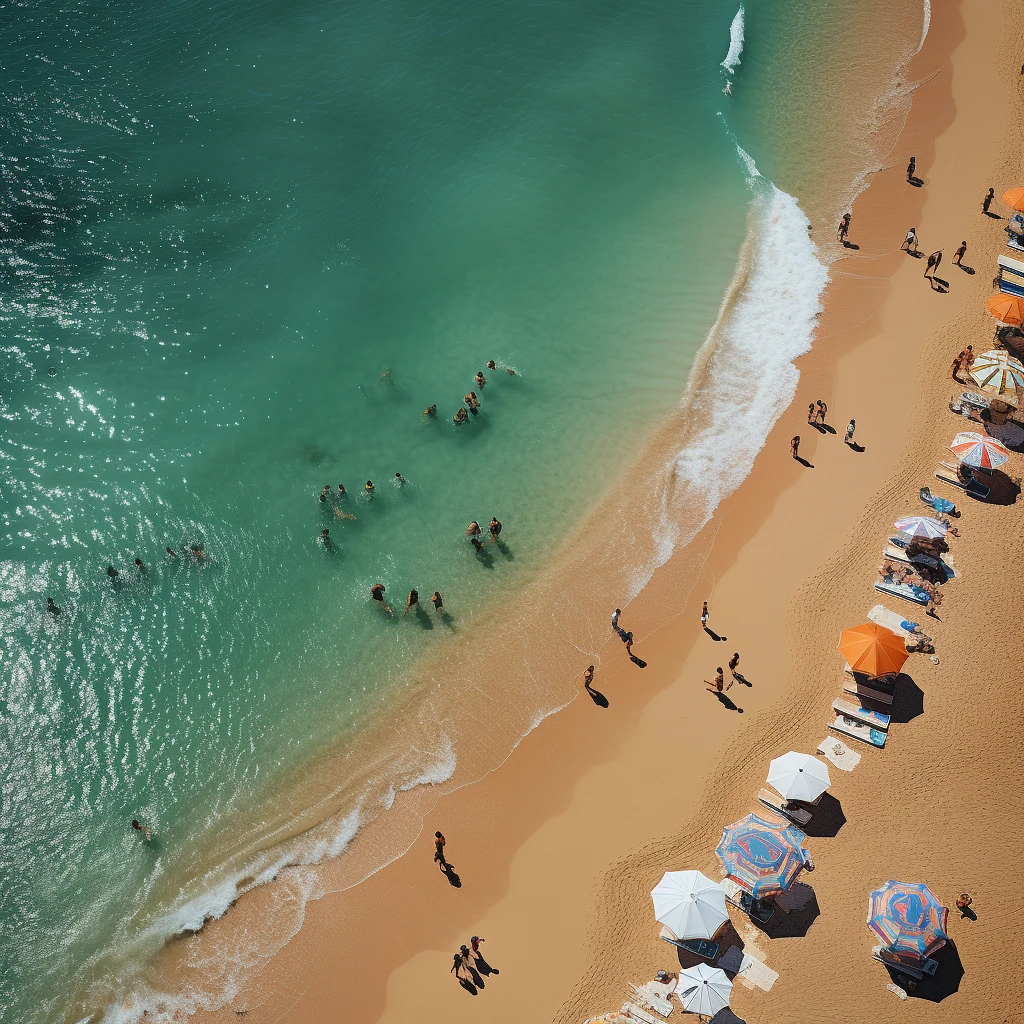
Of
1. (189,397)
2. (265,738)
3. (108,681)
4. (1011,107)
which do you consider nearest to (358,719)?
(265,738)

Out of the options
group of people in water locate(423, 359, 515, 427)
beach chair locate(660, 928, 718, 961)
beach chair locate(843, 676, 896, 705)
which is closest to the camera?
beach chair locate(660, 928, 718, 961)

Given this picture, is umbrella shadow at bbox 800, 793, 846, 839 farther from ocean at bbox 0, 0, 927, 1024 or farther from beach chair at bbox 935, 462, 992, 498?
beach chair at bbox 935, 462, 992, 498

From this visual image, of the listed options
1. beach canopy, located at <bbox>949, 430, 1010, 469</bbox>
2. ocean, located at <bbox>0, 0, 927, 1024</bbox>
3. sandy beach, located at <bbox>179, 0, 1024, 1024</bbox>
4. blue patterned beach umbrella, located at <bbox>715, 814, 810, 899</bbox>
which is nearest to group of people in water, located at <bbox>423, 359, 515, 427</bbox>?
ocean, located at <bbox>0, 0, 927, 1024</bbox>

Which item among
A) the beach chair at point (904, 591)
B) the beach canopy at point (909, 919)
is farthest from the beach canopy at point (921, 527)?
the beach canopy at point (909, 919)

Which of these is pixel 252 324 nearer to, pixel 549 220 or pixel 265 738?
pixel 549 220

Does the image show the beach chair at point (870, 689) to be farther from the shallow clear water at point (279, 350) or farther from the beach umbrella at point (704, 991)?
the shallow clear water at point (279, 350)

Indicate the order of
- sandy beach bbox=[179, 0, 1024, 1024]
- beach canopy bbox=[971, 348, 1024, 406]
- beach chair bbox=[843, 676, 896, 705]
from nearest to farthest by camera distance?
sandy beach bbox=[179, 0, 1024, 1024]
beach chair bbox=[843, 676, 896, 705]
beach canopy bbox=[971, 348, 1024, 406]

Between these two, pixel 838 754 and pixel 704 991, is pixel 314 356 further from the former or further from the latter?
pixel 704 991
